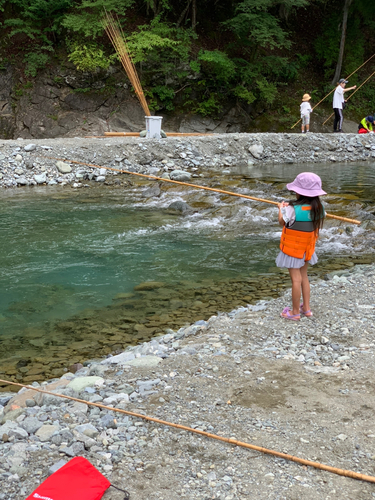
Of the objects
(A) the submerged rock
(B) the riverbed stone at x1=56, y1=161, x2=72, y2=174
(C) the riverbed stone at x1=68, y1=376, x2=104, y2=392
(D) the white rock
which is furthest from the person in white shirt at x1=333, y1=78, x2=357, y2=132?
(D) the white rock

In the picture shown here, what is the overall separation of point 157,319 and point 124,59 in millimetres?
16260

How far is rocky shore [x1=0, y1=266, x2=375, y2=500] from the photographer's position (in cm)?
259

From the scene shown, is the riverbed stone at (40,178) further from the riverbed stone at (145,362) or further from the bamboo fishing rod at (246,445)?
the bamboo fishing rod at (246,445)

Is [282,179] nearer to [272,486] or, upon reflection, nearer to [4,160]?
[4,160]

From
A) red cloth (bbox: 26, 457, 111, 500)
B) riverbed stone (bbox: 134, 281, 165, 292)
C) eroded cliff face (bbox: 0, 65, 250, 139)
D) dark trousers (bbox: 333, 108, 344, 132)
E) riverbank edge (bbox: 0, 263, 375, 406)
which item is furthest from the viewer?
eroded cliff face (bbox: 0, 65, 250, 139)

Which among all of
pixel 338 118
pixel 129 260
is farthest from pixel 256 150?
pixel 129 260

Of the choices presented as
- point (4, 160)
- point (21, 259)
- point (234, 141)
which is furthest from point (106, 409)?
point (234, 141)

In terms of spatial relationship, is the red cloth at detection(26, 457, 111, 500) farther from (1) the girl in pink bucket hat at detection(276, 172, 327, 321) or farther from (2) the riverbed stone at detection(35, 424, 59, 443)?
(1) the girl in pink bucket hat at detection(276, 172, 327, 321)

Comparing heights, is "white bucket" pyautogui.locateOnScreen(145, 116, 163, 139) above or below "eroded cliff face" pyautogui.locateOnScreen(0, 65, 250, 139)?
below

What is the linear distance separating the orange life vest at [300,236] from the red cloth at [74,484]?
277 centimetres

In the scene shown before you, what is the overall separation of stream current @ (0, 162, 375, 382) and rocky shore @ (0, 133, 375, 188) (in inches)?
37.5

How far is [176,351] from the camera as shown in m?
4.27

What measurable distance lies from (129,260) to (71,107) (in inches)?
587

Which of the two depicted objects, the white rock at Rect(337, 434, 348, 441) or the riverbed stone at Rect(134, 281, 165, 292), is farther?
the riverbed stone at Rect(134, 281, 165, 292)
